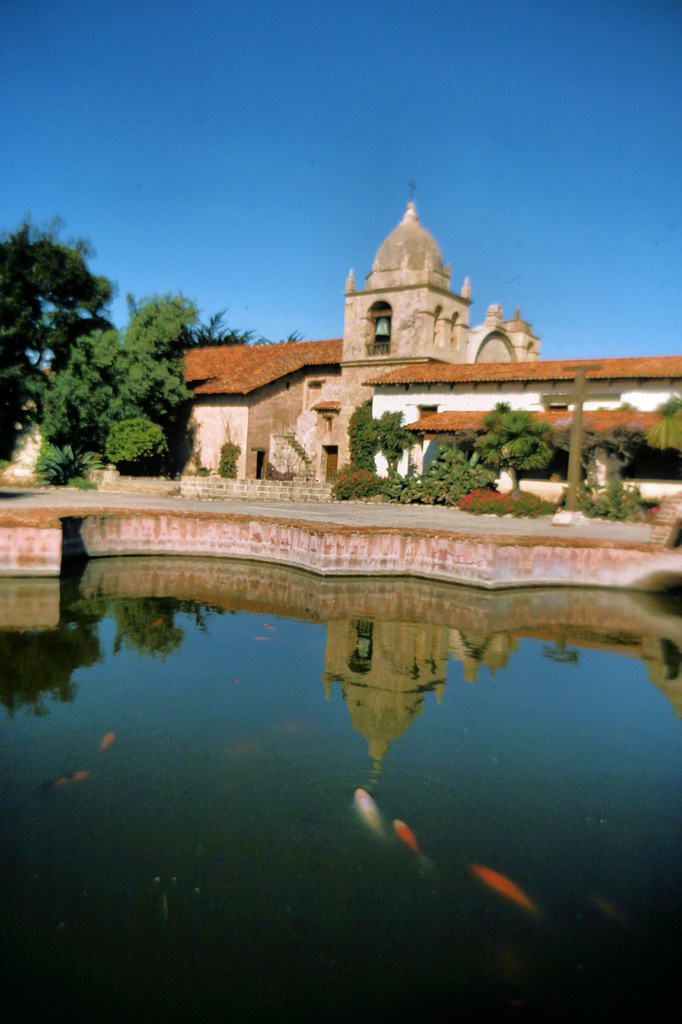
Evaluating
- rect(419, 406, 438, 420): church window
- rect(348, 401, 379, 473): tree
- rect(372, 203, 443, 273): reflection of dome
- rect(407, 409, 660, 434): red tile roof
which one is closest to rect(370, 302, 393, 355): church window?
rect(372, 203, 443, 273): reflection of dome

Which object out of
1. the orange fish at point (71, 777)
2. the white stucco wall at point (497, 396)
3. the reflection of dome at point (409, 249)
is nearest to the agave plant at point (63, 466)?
the white stucco wall at point (497, 396)

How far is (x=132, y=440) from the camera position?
95.0ft

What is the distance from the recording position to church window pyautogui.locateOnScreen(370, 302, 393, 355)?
30844 mm

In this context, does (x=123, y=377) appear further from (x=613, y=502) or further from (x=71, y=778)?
(x=71, y=778)

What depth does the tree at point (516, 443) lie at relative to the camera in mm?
22969

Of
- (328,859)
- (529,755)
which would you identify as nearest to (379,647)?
(529,755)

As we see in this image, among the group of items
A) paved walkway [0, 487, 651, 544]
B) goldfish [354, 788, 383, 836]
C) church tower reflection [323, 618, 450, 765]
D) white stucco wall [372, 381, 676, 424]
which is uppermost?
white stucco wall [372, 381, 676, 424]

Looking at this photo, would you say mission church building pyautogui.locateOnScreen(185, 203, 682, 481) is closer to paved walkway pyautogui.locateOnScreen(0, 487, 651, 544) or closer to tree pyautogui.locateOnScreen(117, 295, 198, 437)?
tree pyautogui.locateOnScreen(117, 295, 198, 437)

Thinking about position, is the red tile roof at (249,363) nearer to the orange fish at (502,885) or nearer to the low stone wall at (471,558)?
the low stone wall at (471,558)

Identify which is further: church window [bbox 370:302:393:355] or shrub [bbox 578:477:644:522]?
church window [bbox 370:302:393:355]

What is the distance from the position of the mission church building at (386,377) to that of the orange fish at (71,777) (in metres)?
20.9

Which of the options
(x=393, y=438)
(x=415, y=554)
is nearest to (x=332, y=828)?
(x=415, y=554)

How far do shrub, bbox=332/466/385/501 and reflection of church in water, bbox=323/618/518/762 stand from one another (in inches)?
630

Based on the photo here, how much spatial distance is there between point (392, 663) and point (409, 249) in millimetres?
24847
